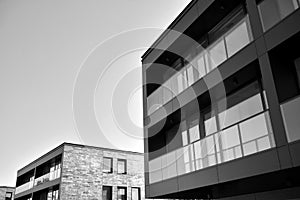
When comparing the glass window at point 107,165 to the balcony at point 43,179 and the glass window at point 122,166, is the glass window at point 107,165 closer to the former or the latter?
the glass window at point 122,166

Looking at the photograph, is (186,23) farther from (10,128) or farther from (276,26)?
(10,128)

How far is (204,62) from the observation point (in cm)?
1058

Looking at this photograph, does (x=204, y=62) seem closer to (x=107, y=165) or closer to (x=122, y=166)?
(x=107, y=165)

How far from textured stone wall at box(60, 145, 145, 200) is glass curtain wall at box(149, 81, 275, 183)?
41.2ft

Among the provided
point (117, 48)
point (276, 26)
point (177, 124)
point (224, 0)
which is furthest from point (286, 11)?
point (117, 48)

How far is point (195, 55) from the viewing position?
12.1 m

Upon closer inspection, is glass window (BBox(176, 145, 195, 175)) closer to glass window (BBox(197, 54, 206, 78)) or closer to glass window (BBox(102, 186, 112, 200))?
glass window (BBox(197, 54, 206, 78))

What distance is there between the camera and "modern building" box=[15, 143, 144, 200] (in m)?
23.4

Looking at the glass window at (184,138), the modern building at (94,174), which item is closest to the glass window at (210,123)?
the glass window at (184,138)

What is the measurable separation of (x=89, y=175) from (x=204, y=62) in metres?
16.5

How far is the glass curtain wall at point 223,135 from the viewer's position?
7.86 metres

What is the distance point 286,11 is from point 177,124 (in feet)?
21.4


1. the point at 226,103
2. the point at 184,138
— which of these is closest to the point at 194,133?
the point at 184,138

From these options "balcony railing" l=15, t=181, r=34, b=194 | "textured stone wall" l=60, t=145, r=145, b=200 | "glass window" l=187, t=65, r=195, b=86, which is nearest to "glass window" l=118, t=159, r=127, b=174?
"textured stone wall" l=60, t=145, r=145, b=200
